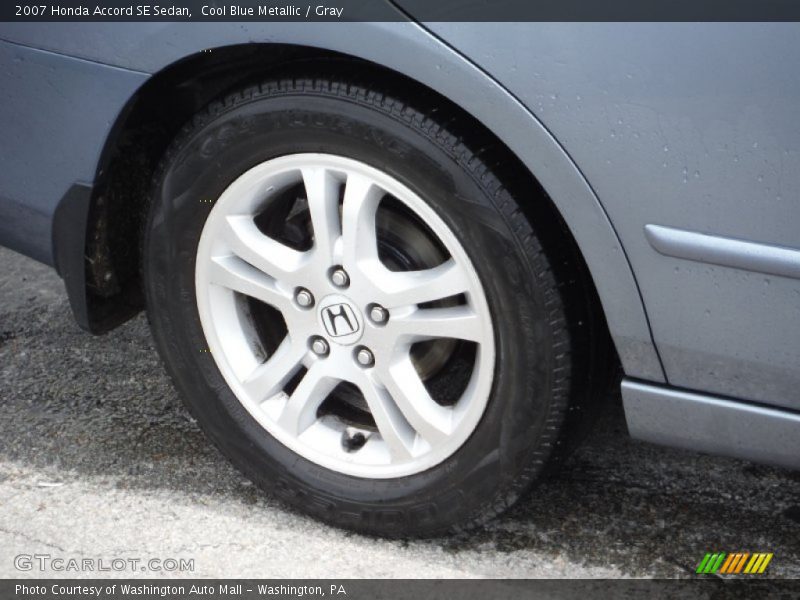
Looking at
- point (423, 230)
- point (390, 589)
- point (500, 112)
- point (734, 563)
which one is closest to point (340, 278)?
point (423, 230)

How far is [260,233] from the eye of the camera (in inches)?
80.6

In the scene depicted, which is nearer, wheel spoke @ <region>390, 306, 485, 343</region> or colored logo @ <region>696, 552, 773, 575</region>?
wheel spoke @ <region>390, 306, 485, 343</region>

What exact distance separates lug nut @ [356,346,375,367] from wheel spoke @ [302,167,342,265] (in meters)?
0.17

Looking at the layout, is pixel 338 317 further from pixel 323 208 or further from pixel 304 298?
pixel 323 208

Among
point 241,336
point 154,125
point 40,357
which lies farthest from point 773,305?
point 40,357

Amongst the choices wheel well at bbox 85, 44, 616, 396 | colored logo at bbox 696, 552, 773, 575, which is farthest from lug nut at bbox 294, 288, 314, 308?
colored logo at bbox 696, 552, 773, 575

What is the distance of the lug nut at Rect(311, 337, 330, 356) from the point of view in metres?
2.06

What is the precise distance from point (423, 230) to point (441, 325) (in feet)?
0.70

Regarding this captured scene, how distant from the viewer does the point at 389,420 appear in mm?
2035

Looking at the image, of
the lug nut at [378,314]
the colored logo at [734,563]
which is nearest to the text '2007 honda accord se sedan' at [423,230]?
the lug nut at [378,314]

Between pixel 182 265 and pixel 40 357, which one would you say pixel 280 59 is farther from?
pixel 40 357

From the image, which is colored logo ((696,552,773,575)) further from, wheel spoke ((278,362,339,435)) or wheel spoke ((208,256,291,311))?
wheel spoke ((208,256,291,311))

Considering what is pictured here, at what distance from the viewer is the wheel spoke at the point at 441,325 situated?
188 cm

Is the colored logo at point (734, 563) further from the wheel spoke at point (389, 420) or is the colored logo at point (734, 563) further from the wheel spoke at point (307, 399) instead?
the wheel spoke at point (307, 399)
